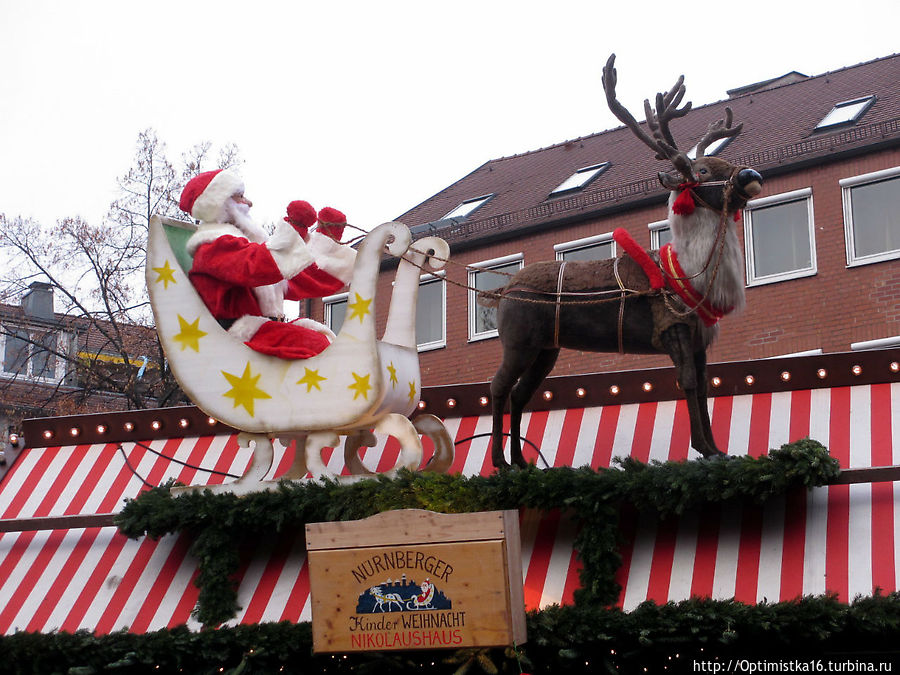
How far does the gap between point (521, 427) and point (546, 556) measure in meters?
1.56

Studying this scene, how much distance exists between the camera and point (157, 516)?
7.94 meters

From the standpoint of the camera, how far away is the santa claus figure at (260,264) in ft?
26.3

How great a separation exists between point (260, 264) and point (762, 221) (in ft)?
→ 41.4

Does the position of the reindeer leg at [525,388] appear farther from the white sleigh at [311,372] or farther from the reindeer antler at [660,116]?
the reindeer antler at [660,116]

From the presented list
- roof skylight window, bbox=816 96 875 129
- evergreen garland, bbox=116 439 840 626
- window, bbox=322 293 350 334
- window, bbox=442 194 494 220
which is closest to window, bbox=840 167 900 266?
roof skylight window, bbox=816 96 875 129

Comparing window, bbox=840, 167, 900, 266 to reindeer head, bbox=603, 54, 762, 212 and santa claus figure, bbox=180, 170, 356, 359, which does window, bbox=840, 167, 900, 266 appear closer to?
reindeer head, bbox=603, 54, 762, 212

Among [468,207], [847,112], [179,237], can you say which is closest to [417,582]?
[179,237]

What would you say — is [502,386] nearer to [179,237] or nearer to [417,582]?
[417,582]

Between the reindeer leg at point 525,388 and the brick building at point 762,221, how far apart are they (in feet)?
21.9

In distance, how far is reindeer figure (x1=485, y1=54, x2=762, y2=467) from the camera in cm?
752

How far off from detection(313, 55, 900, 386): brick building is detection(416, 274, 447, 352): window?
0.11 feet

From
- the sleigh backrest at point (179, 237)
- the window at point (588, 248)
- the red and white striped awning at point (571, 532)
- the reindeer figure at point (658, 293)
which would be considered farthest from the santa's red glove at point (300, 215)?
the window at point (588, 248)

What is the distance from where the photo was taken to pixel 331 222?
336 inches

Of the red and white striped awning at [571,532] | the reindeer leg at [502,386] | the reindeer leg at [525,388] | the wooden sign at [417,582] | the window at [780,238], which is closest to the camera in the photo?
the wooden sign at [417,582]
